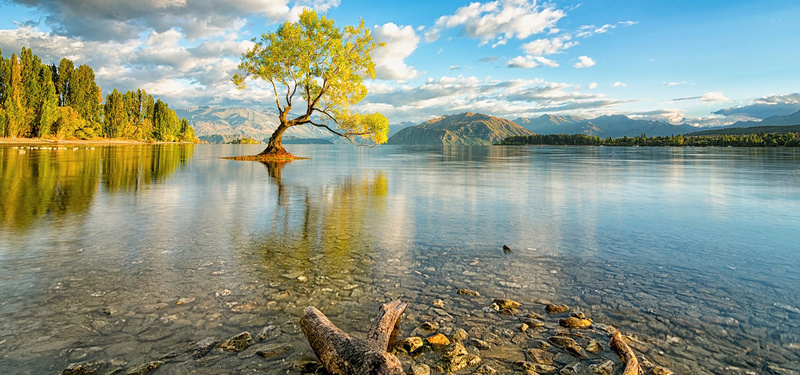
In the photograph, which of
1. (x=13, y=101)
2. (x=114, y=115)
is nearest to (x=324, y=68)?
(x=13, y=101)

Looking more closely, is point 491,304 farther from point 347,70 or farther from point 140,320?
point 347,70

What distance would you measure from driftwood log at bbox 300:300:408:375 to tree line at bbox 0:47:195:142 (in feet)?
416

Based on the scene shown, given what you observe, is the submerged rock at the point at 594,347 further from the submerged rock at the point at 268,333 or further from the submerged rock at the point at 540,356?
the submerged rock at the point at 268,333

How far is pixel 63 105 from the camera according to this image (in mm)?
117938

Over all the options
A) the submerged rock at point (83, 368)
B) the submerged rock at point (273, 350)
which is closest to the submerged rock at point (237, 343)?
the submerged rock at point (273, 350)

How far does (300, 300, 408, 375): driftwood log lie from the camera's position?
4.52 meters

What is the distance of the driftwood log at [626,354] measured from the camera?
490 centimetres

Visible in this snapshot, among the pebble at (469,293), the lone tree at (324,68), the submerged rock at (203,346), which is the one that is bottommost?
the submerged rock at (203,346)

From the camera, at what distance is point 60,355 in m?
5.09

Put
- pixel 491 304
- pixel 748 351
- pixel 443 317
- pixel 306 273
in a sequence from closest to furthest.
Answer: pixel 748 351 → pixel 443 317 → pixel 491 304 → pixel 306 273

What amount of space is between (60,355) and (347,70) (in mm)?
50754

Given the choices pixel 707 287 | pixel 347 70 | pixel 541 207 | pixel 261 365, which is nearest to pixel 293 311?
pixel 261 365

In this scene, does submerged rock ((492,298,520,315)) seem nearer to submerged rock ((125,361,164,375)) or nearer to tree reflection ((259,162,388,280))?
tree reflection ((259,162,388,280))

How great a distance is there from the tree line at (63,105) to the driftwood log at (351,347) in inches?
4993
